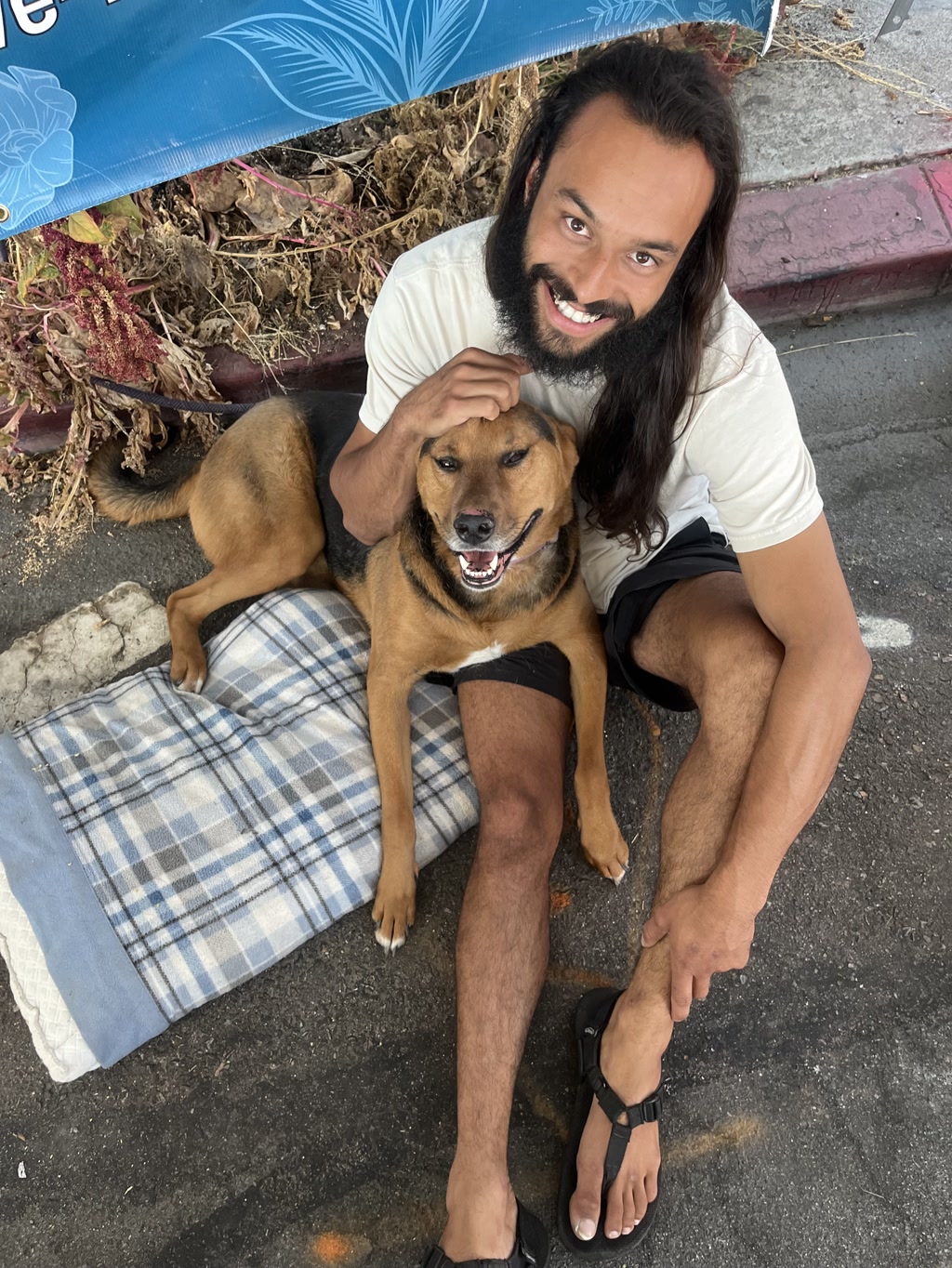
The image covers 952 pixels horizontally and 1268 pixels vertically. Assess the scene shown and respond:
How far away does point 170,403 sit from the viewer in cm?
353

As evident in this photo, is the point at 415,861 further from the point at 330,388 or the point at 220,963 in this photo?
the point at 330,388

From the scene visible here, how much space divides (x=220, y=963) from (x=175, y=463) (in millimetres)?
2350

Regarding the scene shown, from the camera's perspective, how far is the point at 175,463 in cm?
389

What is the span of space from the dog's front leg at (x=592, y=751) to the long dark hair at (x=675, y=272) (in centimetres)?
43

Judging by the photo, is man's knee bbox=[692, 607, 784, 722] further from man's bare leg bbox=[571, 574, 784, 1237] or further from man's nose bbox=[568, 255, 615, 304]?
man's nose bbox=[568, 255, 615, 304]

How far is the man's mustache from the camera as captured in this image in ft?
6.93

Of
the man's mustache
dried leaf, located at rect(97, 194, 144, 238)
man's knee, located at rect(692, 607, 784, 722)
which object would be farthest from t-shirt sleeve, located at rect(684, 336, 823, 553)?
dried leaf, located at rect(97, 194, 144, 238)

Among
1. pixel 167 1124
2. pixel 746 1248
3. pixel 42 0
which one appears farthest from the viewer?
pixel 167 1124

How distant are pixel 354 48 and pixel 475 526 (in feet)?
4.30

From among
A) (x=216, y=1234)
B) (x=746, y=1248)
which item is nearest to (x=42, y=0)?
(x=216, y=1234)

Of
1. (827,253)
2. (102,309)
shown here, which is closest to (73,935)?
(102,309)

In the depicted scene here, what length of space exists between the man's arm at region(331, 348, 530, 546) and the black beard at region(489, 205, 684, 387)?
0.26 feet

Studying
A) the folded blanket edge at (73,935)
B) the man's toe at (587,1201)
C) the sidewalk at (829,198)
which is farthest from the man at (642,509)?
the sidewalk at (829,198)

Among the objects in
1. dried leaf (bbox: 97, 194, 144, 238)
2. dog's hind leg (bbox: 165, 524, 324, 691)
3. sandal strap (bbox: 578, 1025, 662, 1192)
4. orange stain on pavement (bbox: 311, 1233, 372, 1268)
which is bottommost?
orange stain on pavement (bbox: 311, 1233, 372, 1268)
